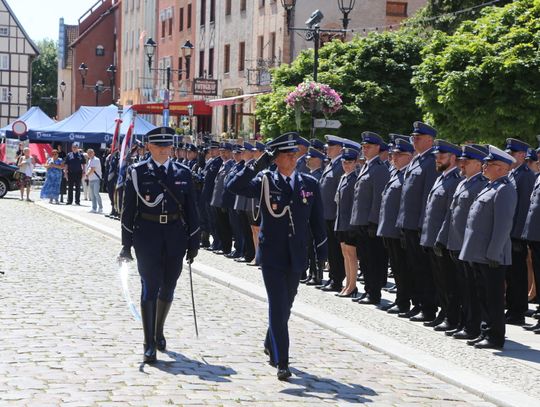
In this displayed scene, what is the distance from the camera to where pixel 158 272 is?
10.2m

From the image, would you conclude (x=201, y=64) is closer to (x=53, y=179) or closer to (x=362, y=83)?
(x=53, y=179)

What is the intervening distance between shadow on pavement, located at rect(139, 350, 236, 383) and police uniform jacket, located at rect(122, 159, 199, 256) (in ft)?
2.99

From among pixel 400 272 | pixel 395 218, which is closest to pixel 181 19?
pixel 395 218

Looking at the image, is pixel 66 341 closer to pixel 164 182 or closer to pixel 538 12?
pixel 164 182

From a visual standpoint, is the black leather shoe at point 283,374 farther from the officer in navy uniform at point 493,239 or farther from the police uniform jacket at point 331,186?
the police uniform jacket at point 331,186

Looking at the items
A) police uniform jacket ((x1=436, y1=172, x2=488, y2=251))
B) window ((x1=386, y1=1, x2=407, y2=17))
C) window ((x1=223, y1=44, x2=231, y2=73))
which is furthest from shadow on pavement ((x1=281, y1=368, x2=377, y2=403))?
window ((x1=223, y1=44, x2=231, y2=73))

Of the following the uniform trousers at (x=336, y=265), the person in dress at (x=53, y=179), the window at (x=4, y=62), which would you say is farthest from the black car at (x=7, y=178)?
the window at (x=4, y=62)

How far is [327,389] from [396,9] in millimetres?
44917

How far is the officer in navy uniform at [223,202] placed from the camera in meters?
21.7

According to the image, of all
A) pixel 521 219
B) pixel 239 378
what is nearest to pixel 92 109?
pixel 521 219

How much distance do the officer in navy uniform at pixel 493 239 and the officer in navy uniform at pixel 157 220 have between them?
9.37ft

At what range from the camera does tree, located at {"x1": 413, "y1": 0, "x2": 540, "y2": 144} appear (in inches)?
913

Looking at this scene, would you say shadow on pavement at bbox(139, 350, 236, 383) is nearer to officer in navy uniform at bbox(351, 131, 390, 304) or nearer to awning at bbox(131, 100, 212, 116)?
officer in navy uniform at bbox(351, 131, 390, 304)

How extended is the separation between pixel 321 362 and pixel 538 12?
15187 mm
